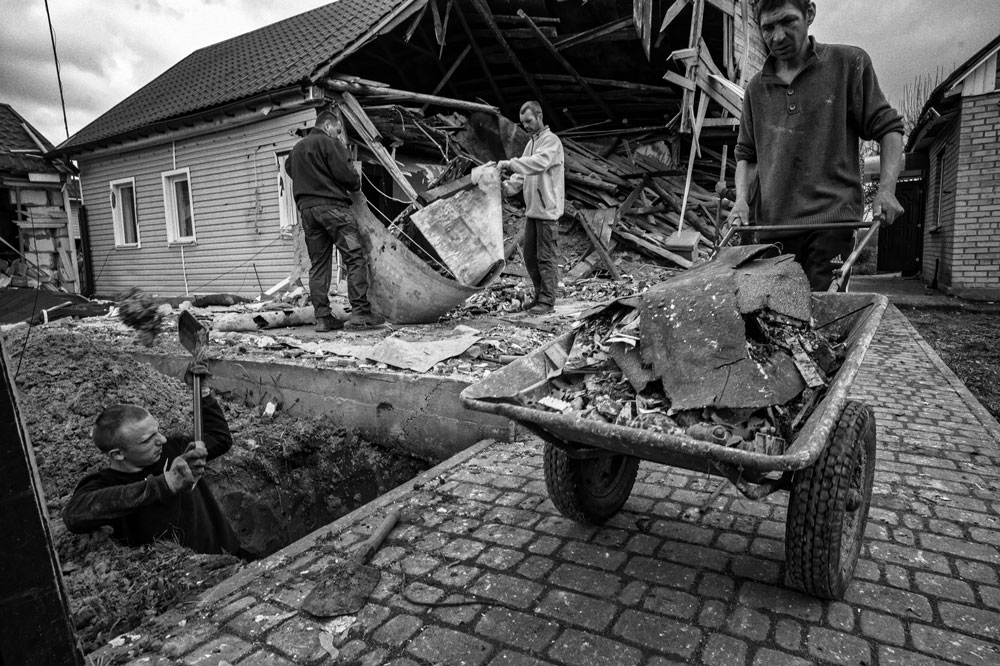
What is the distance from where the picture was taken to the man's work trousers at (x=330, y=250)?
6238 mm

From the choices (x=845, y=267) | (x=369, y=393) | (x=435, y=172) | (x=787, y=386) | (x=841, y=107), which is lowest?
(x=369, y=393)

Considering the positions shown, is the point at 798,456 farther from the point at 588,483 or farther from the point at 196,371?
the point at 196,371

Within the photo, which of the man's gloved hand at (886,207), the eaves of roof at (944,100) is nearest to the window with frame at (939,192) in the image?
the eaves of roof at (944,100)

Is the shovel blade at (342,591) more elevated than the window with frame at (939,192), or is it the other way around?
the window with frame at (939,192)

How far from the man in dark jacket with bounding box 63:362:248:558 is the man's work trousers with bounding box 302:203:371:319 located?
3.15 metres

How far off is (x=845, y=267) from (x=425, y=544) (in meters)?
2.43

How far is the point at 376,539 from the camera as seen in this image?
2.69 m

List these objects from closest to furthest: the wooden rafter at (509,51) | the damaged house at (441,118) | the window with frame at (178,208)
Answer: the damaged house at (441,118), the wooden rafter at (509,51), the window with frame at (178,208)

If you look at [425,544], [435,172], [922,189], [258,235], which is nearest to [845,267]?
[425,544]

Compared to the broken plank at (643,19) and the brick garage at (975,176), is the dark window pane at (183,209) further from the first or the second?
the brick garage at (975,176)

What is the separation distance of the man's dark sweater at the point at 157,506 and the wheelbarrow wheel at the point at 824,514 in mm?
2598

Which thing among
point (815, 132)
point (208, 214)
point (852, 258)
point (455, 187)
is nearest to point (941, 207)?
point (455, 187)

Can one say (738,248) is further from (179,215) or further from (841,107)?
(179,215)

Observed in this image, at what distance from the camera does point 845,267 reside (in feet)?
9.59
